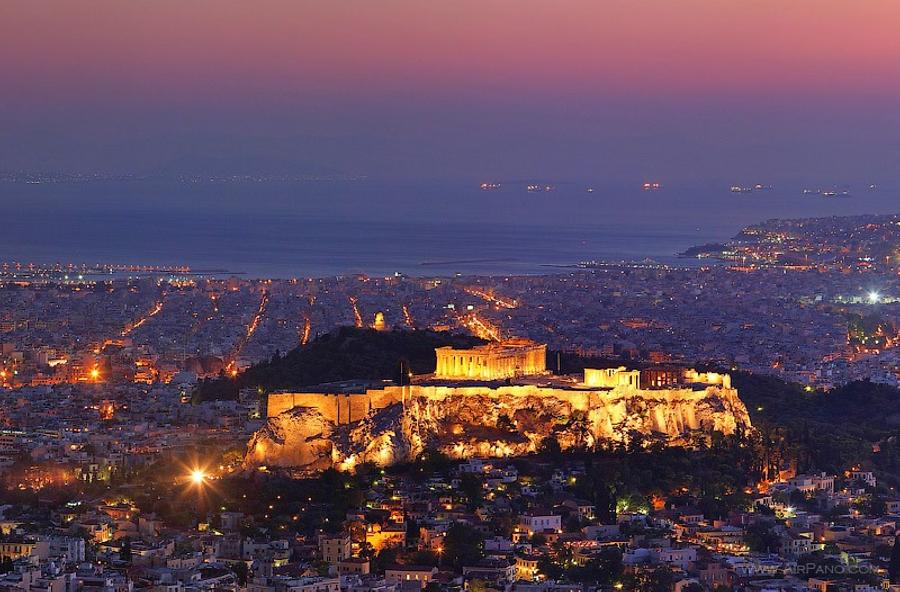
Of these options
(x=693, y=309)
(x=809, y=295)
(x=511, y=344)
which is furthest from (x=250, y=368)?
(x=809, y=295)

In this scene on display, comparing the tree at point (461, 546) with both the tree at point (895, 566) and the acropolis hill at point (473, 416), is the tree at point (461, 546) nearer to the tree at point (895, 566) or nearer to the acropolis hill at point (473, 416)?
the acropolis hill at point (473, 416)

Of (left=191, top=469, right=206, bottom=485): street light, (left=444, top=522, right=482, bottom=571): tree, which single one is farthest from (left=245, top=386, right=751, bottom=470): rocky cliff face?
(left=444, top=522, right=482, bottom=571): tree

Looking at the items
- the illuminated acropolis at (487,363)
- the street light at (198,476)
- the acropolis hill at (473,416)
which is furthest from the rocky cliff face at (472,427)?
the illuminated acropolis at (487,363)

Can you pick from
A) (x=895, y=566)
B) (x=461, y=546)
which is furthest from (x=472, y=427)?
(x=895, y=566)

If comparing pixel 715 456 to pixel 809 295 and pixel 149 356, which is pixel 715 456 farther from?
pixel 809 295

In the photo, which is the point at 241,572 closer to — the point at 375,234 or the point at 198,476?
the point at 198,476

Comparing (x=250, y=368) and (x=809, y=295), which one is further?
(x=809, y=295)
